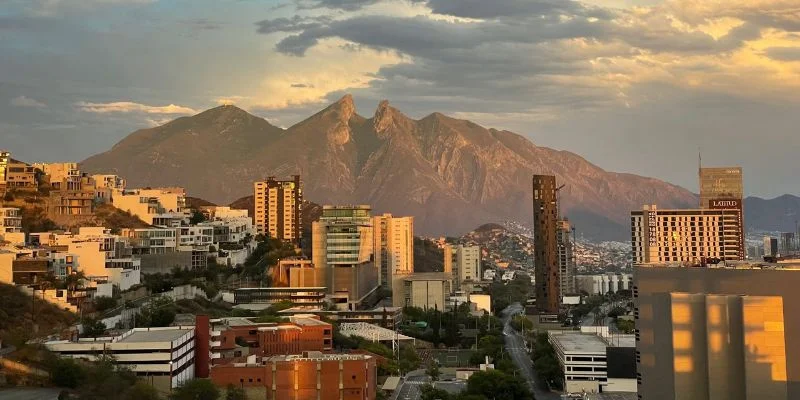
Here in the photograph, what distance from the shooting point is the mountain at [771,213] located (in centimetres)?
16550

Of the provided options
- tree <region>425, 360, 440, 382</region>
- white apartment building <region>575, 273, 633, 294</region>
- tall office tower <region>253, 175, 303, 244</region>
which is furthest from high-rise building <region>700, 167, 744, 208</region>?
tree <region>425, 360, 440, 382</region>

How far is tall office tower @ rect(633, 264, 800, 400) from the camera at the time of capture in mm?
18641

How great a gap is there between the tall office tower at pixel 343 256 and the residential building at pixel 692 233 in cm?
2139

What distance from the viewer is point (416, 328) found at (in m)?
51.3

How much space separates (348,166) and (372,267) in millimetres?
120314

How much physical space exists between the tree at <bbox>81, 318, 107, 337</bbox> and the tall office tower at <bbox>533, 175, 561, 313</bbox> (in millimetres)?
33763

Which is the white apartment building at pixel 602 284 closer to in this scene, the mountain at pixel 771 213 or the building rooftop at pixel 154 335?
the building rooftop at pixel 154 335

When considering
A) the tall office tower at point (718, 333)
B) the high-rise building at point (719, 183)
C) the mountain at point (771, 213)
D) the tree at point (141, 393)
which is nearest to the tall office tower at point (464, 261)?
the high-rise building at point (719, 183)

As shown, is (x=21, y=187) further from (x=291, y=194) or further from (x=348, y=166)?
(x=348, y=166)

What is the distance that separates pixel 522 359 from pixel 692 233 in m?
28.9

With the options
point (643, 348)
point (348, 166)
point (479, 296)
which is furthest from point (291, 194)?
point (348, 166)

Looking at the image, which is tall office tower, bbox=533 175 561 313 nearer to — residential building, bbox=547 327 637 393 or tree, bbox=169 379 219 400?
residential building, bbox=547 327 637 393

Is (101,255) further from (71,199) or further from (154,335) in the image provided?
(71,199)

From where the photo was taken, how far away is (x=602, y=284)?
88500 mm
